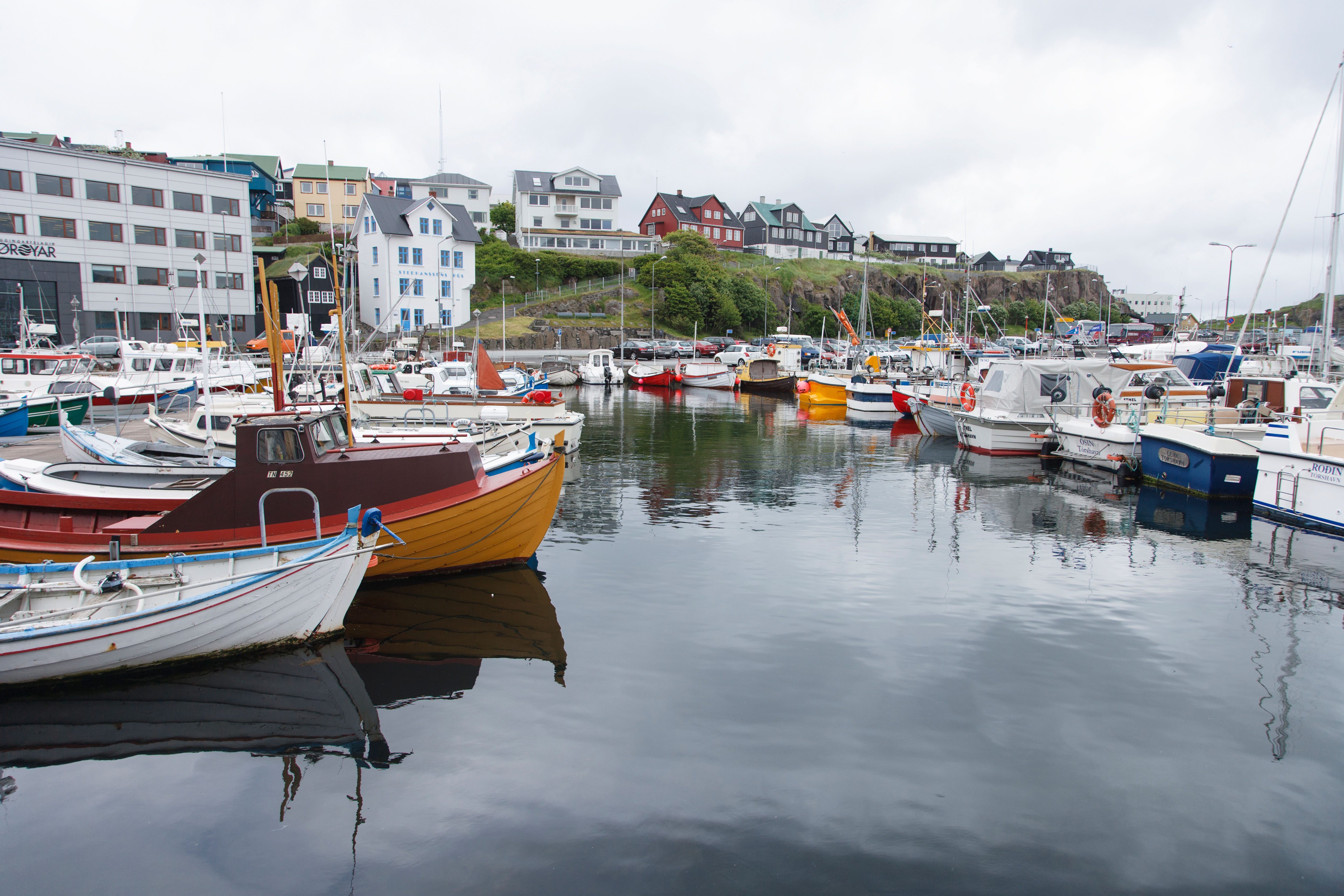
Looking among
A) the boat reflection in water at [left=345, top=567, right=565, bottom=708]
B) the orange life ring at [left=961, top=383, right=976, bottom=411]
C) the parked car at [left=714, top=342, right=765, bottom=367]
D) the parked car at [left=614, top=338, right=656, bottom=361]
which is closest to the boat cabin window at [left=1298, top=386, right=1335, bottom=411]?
the orange life ring at [left=961, top=383, right=976, bottom=411]

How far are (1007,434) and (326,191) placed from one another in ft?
273

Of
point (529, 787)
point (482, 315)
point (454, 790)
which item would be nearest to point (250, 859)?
point (454, 790)

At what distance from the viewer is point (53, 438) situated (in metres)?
25.5

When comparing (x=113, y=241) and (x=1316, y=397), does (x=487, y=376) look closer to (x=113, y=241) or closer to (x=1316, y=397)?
(x=1316, y=397)

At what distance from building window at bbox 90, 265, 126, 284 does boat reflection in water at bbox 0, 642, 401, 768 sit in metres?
52.6

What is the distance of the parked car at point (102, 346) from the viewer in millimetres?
43031

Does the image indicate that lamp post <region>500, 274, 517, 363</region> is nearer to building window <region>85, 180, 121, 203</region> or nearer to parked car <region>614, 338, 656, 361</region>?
parked car <region>614, 338, 656, 361</region>

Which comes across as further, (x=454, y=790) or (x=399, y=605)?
(x=399, y=605)

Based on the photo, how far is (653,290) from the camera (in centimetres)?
8019

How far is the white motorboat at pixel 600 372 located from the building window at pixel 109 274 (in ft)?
97.6

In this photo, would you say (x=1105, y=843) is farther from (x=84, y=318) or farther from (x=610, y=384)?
(x=84, y=318)

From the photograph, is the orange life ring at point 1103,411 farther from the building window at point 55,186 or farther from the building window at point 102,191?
the building window at point 55,186

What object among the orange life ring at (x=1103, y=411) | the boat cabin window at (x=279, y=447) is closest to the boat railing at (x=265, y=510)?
the boat cabin window at (x=279, y=447)

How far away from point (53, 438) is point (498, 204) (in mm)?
68731
